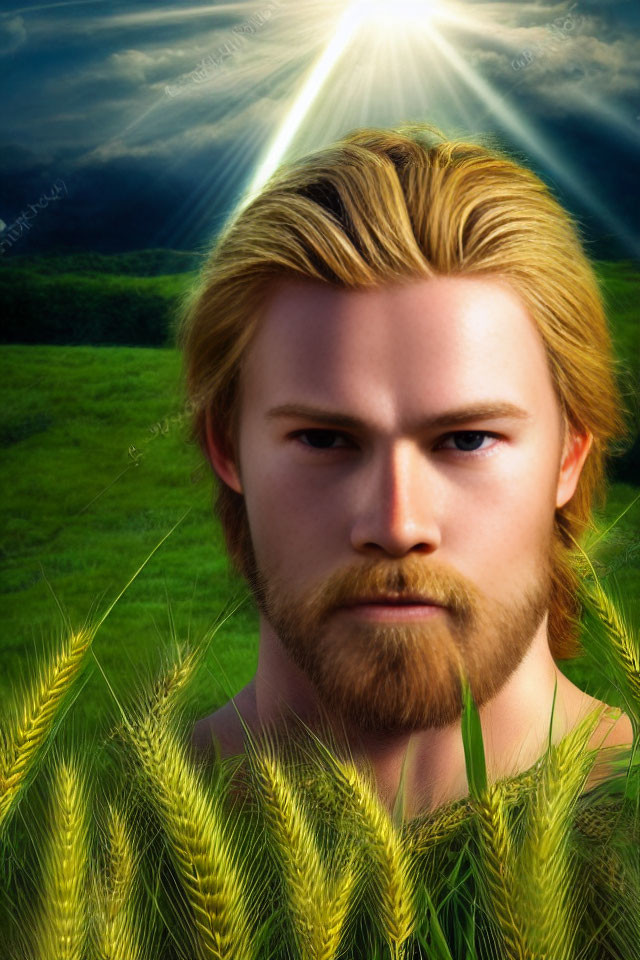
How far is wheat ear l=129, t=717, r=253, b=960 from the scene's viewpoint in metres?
0.99

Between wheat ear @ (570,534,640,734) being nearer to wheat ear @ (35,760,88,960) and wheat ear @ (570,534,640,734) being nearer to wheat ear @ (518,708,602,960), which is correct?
wheat ear @ (518,708,602,960)

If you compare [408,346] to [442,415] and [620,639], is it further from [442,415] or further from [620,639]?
[620,639]

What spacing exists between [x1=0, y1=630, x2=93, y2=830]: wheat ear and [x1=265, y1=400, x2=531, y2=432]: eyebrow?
407 mm

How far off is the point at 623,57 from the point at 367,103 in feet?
1.56

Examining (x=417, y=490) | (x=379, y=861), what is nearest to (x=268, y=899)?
(x=379, y=861)

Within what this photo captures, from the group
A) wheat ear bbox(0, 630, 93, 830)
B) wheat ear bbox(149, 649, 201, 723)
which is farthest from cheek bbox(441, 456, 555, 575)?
wheat ear bbox(0, 630, 93, 830)

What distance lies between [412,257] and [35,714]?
0.76 metres

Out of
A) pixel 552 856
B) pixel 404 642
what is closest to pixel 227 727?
pixel 404 642

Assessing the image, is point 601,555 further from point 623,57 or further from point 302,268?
point 623,57

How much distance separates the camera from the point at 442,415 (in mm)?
1302

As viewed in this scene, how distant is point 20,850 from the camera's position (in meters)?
1.31

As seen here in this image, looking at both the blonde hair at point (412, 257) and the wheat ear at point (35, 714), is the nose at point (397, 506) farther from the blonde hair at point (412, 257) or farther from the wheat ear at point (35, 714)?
the wheat ear at point (35, 714)

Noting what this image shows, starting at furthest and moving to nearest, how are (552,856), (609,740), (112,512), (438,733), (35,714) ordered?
(112,512) < (609,740) < (438,733) < (35,714) < (552,856)

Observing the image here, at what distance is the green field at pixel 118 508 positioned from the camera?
1.74 metres
